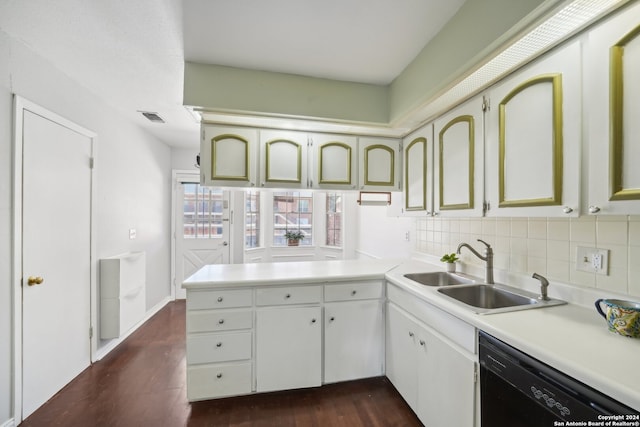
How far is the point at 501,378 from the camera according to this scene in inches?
41.2

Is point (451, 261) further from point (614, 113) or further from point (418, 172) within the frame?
point (614, 113)

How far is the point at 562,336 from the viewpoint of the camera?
0.97 metres

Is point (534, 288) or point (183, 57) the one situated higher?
point (183, 57)

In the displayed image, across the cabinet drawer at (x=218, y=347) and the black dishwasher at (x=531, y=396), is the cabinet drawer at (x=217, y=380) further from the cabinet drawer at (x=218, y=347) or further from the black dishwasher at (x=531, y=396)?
the black dishwasher at (x=531, y=396)

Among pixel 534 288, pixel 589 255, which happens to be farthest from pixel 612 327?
pixel 534 288

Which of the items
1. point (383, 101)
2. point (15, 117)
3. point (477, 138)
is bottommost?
point (477, 138)

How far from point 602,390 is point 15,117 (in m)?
3.01

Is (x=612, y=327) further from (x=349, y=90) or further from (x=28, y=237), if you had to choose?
(x=28, y=237)

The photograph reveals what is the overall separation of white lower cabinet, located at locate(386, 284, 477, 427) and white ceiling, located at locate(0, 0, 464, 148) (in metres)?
1.66

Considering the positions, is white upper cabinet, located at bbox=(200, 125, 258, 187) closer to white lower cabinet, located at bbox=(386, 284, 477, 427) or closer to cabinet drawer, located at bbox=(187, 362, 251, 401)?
cabinet drawer, located at bbox=(187, 362, 251, 401)

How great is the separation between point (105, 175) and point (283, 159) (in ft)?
5.96

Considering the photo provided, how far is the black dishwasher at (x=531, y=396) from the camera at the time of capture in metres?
0.74

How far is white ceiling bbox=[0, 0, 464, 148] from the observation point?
140 cm

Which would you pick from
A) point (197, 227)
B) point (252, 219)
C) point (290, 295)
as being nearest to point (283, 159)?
point (290, 295)
